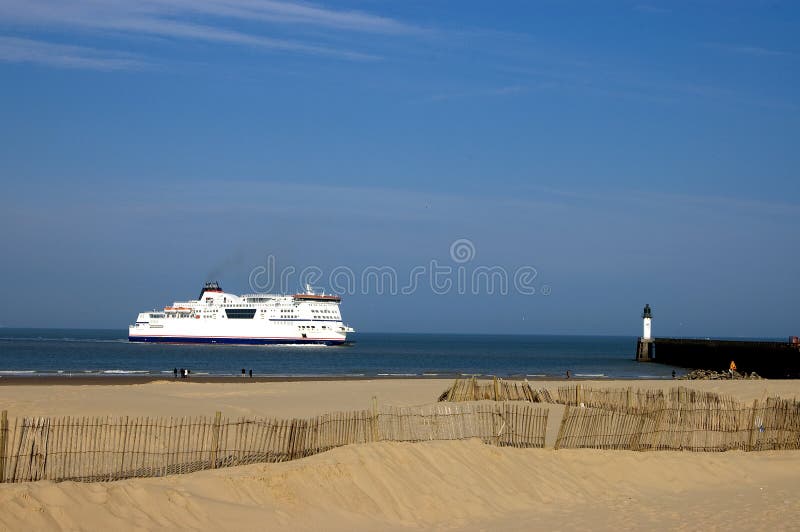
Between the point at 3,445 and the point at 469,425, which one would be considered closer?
the point at 3,445

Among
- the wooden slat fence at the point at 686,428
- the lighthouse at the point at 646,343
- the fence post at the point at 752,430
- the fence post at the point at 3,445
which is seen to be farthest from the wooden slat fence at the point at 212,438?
the lighthouse at the point at 646,343

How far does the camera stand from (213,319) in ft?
281

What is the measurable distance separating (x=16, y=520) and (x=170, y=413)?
39.4 ft

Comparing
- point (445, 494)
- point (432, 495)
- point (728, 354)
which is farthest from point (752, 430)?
point (728, 354)

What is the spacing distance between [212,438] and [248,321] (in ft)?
247

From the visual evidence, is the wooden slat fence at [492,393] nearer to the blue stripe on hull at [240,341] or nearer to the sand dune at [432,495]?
the sand dune at [432,495]

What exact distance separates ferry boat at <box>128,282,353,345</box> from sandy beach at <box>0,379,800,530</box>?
72041 millimetres

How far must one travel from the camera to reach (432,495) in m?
10.1

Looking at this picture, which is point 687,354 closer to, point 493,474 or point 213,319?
point 213,319

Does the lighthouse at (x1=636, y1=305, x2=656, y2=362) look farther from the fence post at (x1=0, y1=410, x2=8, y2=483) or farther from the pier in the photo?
the fence post at (x1=0, y1=410, x2=8, y2=483)

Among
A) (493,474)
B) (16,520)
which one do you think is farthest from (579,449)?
(16,520)

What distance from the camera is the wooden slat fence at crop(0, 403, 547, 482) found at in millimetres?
9219

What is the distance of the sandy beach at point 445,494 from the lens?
8.15m

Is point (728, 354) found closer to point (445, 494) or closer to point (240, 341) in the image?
point (240, 341)
